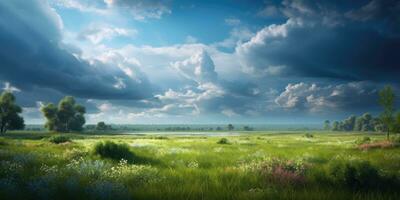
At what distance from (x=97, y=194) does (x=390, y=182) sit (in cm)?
928

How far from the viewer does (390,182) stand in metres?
9.85

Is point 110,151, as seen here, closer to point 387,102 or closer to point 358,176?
point 358,176

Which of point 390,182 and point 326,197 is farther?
point 390,182

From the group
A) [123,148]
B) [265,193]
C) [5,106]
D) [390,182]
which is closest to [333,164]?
[390,182]

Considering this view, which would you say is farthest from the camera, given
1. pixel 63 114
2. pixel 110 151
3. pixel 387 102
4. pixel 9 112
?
pixel 63 114

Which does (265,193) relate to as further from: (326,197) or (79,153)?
(79,153)

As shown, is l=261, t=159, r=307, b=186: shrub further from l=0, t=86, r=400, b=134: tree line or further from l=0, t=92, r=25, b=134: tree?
l=0, t=92, r=25, b=134: tree

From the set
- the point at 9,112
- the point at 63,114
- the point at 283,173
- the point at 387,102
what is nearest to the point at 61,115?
the point at 63,114

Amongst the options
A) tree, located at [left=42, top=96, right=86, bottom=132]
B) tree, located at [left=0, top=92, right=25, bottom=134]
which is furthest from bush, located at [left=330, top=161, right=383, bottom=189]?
tree, located at [left=42, top=96, right=86, bottom=132]

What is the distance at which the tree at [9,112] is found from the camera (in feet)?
336

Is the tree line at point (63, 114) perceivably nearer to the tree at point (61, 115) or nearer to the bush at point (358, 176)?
the tree at point (61, 115)

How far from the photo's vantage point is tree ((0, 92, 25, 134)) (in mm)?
102312

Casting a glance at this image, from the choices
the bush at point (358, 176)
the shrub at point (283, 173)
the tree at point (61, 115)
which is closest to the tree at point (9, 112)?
the tree at point (61, 115)

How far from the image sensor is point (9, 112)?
102688mm
